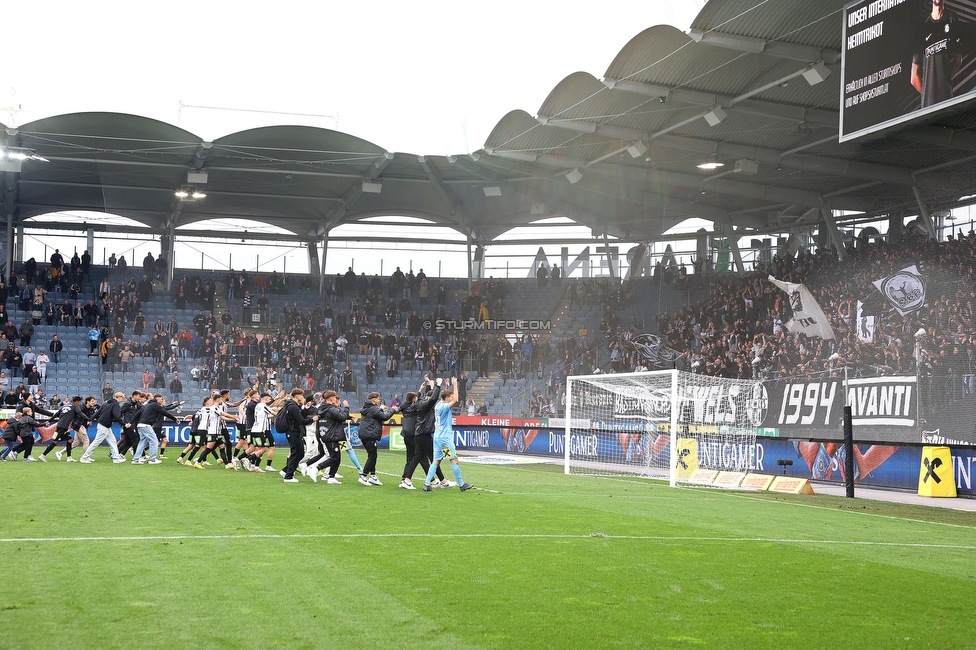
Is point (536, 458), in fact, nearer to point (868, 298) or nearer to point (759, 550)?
point (868, 298)

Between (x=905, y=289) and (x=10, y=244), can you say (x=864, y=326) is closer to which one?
(x=905, y=289)

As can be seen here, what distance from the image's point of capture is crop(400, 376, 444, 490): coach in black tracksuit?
709 inches

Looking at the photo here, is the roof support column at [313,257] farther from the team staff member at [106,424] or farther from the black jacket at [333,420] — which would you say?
the black jacket at [333,420]

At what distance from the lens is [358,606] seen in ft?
23.9

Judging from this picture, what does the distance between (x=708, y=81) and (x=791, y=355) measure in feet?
31.2

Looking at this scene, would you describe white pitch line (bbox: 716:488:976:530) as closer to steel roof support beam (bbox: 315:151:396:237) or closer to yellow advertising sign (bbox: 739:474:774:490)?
yellow advertising sign (bbox: 739:474:774:490)

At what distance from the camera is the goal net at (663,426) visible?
25.7 metres

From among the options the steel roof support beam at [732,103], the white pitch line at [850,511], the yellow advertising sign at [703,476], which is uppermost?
the steel roof support beam at [732,103]

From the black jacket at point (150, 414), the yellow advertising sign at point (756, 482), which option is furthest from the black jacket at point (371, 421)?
the yellow advertising sign at point (756, 482)

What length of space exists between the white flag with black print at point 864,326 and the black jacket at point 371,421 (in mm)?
17503

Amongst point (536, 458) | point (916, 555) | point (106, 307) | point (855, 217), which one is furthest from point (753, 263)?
point (916, 555)

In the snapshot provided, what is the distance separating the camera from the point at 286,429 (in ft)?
64.3

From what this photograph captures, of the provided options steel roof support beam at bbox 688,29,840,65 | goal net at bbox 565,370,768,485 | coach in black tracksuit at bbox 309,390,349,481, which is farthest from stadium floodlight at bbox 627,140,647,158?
coach in black tracksuit at bbox 309,390,349,481

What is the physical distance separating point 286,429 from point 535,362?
24.4m
